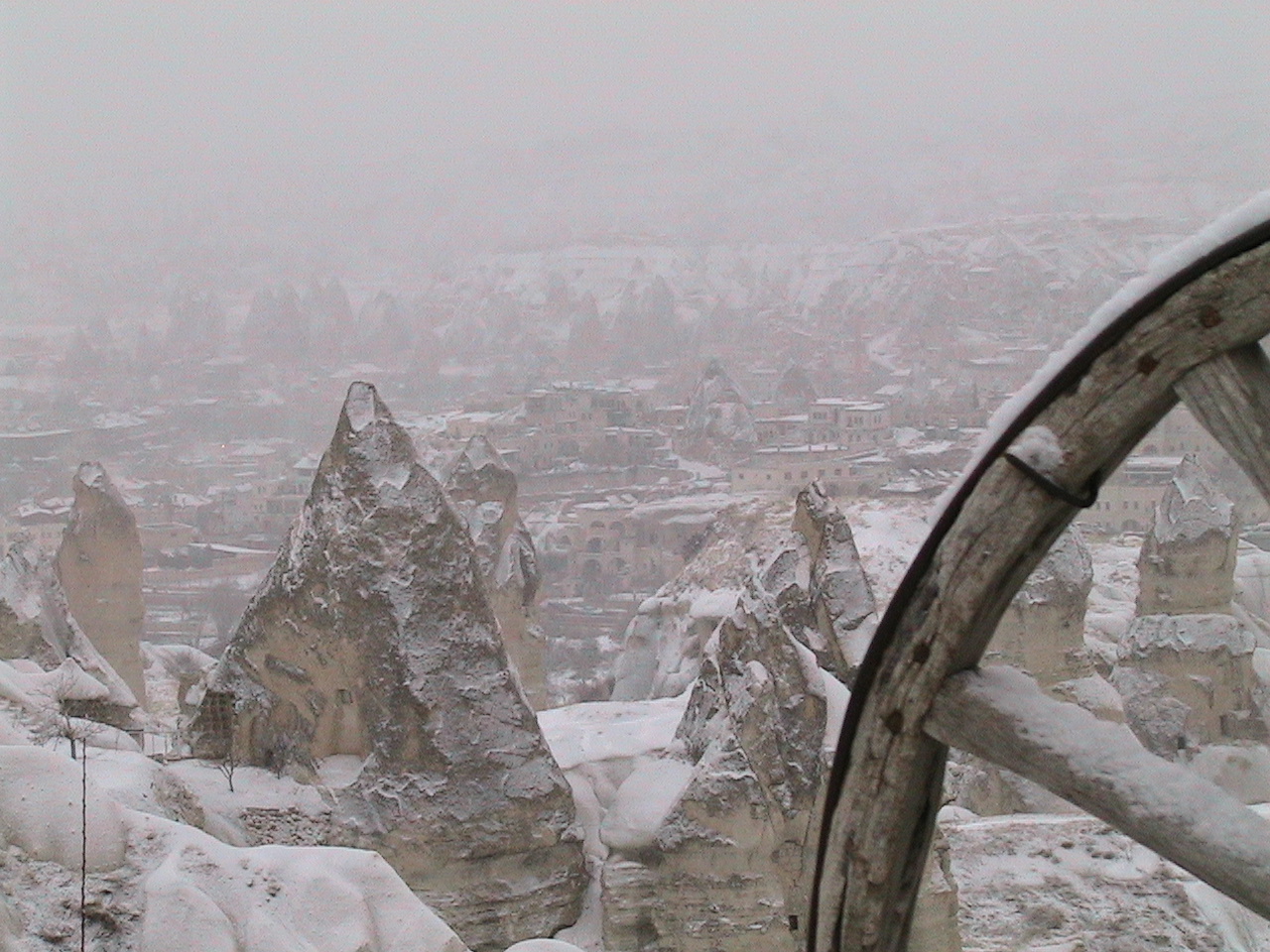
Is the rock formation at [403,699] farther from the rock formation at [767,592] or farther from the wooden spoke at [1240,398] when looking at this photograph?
the wooden spoke at [1240,398]

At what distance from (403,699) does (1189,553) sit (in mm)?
4583

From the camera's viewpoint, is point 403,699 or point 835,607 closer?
point 403,699

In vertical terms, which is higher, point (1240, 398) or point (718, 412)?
point (1240, 398)

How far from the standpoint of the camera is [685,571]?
41.7ft

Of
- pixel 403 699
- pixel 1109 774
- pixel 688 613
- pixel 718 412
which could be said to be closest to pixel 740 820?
pixel 403 699

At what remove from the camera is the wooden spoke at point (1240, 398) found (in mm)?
749

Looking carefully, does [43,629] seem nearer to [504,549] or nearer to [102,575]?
[102,575]

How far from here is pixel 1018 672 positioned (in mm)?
871

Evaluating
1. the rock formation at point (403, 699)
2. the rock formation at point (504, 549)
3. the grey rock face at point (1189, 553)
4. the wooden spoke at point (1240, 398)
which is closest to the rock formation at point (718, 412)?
the rock formation at point (504, 549)

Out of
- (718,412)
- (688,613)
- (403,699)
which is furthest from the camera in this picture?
(718,412)

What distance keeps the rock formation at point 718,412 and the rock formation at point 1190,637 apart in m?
9.33

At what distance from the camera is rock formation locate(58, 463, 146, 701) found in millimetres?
9312

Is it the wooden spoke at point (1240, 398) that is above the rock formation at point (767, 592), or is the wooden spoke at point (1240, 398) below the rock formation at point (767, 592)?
above

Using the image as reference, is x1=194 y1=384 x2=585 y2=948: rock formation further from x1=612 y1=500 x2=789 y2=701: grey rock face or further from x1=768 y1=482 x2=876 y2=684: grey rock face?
x1=612 y1=500 x2=789 y2=701: grey rock face
